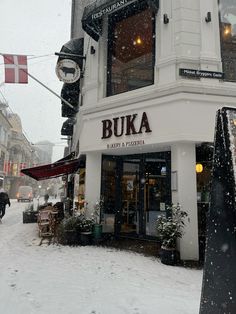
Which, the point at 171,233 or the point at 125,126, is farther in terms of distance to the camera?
the point at 125,126

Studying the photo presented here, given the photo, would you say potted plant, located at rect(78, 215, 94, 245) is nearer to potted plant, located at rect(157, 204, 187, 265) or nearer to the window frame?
potted plant, located at rect(157, 204, 187, 265)

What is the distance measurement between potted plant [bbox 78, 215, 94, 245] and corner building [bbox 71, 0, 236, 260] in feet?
2.74

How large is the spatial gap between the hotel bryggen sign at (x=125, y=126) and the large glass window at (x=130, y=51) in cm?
123

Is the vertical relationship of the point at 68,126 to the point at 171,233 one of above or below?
above

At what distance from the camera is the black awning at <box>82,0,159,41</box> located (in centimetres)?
899

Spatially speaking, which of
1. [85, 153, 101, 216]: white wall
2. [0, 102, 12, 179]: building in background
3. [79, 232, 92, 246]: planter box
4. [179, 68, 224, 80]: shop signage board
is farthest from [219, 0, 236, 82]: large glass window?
[0, 102, 12, 179]: building in background

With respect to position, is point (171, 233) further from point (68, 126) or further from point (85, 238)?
point (68, 126)

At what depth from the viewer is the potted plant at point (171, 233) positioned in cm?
738

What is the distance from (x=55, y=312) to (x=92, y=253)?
389 centimetres

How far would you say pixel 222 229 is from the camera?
2672 mm

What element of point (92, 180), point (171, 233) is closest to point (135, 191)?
point (92, 180)

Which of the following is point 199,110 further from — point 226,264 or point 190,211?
point 226,264

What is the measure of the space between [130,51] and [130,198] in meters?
5.45

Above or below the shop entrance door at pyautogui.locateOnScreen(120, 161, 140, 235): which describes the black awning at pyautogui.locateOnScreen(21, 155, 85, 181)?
above
